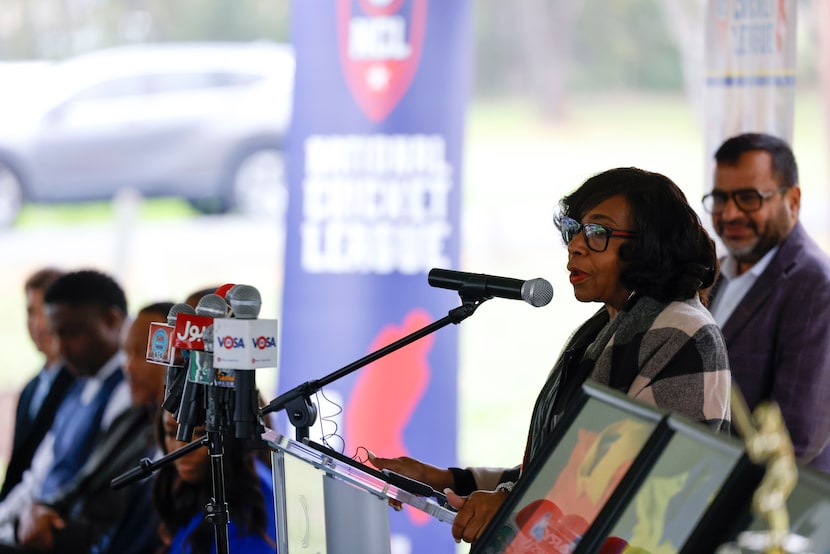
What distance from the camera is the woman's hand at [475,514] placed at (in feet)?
5.82

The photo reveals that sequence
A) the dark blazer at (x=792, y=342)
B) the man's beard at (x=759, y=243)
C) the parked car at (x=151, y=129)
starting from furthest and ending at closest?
the parked car at (x=151, y=129), the man's beard at (x=759, y=243), the dark blazer at (x=792, y=342)

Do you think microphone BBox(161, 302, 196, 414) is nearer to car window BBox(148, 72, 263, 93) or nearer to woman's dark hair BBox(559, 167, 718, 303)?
woman's dark hair BBox(559, 167, 718, 303)

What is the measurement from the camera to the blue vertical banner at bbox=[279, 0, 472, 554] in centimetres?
411

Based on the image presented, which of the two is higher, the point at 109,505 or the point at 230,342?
the point at 230,342

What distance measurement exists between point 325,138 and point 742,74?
1.49 m

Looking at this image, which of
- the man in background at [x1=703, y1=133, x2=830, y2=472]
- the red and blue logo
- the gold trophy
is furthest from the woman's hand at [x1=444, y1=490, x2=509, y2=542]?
the red and blue logo

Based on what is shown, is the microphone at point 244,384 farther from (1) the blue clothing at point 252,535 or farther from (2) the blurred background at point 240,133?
(2) the blurred background at point 240,133

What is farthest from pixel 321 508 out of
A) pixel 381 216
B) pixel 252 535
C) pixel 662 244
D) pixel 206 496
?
pixel 381 216

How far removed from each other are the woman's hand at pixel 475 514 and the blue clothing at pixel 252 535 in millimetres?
878

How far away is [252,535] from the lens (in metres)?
2.77

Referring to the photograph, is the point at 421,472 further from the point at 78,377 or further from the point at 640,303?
the point at 78,377

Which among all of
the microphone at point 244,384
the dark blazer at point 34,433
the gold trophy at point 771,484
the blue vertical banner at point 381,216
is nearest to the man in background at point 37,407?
the dark blazer at point 34,433

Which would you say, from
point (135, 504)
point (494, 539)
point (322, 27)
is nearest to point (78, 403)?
point (135, 504)

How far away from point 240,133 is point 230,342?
7.14 meters
